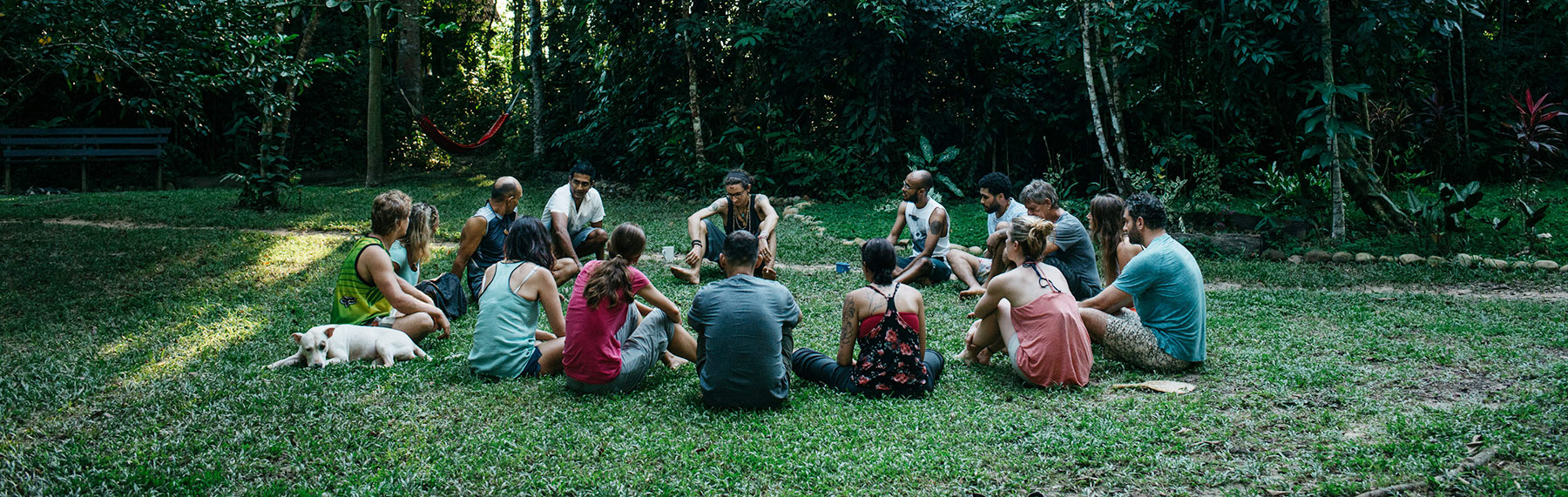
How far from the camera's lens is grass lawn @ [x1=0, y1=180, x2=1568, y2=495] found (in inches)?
133

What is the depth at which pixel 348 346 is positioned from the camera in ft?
16.5

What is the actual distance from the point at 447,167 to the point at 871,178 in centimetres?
1015

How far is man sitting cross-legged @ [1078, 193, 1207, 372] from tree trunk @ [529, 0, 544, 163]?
1325 centimetres

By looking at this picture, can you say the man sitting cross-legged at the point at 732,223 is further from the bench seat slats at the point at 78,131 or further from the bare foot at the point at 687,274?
the bench seat slats at the point at 78,131

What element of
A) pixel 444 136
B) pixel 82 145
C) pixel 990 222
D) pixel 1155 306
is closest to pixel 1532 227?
pixel 990 222

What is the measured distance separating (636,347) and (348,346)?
5.46ft

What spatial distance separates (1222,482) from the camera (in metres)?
3.31

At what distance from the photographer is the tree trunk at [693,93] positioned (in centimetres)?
1318

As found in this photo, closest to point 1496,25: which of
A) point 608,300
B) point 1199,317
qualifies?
point 1199,317

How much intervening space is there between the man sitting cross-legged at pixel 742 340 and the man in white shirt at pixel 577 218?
10.5ft

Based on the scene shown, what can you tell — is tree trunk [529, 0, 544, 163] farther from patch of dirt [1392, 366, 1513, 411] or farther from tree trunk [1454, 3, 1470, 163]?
patch of dirt [1392, 366, 1513, 411]

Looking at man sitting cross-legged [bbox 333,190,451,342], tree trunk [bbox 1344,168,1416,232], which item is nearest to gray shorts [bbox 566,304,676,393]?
man sitting cross-legged [bbox 333,190,451,342]

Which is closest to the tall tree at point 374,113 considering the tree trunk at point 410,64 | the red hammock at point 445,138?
the red hammock at point 445,138

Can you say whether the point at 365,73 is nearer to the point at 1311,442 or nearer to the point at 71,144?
the point at 71,144
